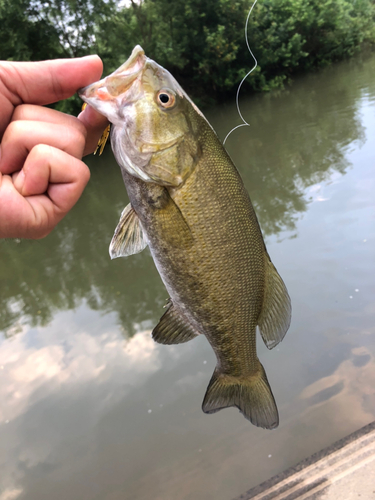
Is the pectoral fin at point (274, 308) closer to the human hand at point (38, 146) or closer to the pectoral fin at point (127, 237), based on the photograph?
the pectoral fin at point (127, 237)

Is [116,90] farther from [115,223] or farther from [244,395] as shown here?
[115,223]

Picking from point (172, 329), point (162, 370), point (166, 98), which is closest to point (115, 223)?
point (162, 370)

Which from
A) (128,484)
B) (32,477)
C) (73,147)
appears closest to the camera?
(73,147)

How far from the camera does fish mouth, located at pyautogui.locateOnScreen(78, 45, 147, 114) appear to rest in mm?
1318

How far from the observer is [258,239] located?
5.14 ft

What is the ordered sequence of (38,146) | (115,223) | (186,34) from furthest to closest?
(186,34), (115,223), (38,146)

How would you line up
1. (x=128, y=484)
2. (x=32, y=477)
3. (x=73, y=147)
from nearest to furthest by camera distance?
(x=73, y=147) → (x=128, y=484) → (x=32, y=477)

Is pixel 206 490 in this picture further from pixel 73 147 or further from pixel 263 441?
pixel 73 147

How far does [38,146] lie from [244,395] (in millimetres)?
1398

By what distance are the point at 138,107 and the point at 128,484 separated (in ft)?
9.80

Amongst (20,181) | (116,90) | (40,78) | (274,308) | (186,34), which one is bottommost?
(274,308)

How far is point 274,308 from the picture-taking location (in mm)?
1698

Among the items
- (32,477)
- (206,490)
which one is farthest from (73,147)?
(32,477)

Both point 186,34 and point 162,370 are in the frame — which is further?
point 186,34
